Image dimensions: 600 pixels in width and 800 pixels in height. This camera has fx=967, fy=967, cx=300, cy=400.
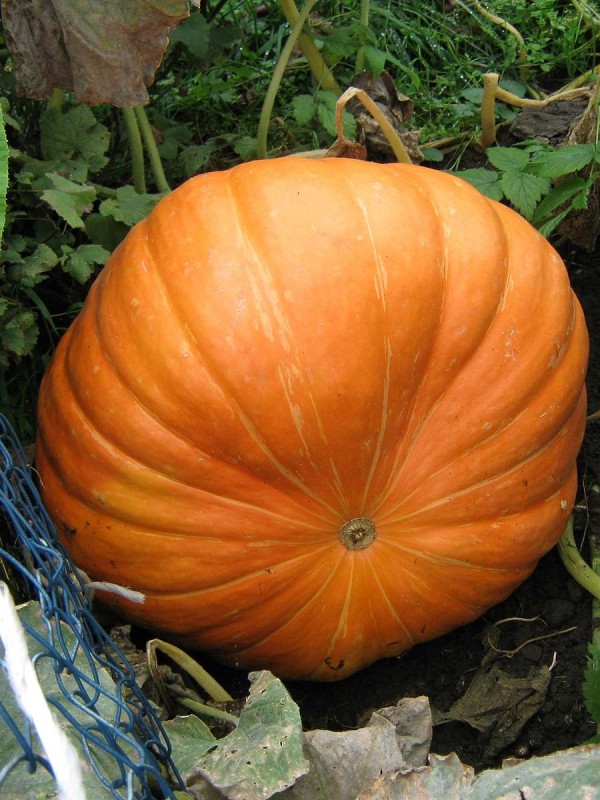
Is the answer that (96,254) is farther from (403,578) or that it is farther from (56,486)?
(403,578)

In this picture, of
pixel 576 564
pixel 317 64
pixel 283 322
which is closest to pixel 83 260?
pixel 283 322

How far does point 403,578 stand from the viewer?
1.91m

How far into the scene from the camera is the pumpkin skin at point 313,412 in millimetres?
1785

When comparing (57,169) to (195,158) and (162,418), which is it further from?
(162,418)

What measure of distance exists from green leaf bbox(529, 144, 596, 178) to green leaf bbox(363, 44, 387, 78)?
26.9 inches

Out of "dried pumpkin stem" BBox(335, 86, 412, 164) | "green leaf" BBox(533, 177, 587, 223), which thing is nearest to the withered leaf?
"dried pumpkin stem" BBox(335, 86, 412, 164)

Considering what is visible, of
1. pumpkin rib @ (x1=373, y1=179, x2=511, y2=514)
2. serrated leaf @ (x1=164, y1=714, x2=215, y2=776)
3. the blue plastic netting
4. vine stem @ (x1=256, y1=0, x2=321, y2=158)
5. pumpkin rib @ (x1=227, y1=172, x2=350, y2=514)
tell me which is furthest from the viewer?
vine stem @ (x1=256, y1=0, x2=321, y2=158)

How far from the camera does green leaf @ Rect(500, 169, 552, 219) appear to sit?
7.57 feet

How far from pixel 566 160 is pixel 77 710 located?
5.31 feet

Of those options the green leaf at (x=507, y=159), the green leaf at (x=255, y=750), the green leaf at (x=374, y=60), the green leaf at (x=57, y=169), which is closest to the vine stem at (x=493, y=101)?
the green leaf at (x=374, y=60)

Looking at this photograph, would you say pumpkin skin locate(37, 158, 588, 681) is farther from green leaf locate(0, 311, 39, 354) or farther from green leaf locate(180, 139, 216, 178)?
green leaf locate(180, 139, 216, 178)

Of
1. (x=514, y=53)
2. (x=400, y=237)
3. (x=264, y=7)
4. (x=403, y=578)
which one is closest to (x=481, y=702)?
(x=403, y=578)

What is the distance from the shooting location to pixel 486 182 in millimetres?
2418

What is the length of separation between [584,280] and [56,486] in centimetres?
154
